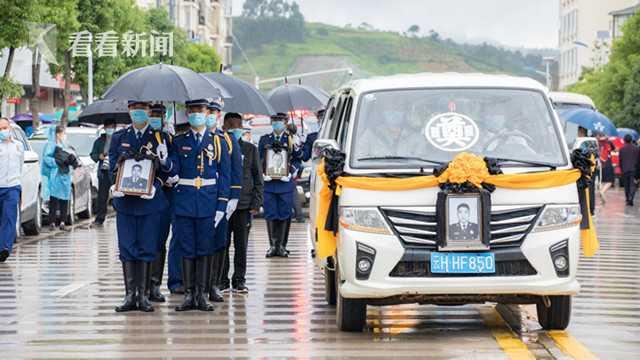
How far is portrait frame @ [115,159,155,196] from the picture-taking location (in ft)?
44.9

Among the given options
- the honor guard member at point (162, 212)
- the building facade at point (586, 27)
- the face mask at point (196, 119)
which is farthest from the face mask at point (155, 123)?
the building facade at point (586, 27)

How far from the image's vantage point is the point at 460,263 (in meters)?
11.5

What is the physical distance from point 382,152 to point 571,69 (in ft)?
413

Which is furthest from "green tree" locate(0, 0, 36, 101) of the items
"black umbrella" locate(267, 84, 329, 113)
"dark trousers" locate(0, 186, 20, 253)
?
"dark trousers" locate(0, 186, 20, 253)

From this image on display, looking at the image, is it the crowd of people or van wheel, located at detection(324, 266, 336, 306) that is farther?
van wheel, located at detection(324, 266, 336, 306)

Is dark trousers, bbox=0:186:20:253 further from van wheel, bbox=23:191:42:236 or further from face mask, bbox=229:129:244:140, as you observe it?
face mask, bbox=229:129:244:140

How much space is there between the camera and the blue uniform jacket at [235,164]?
14.4 meters

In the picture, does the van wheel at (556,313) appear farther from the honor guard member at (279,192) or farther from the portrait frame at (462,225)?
the honor guard member at (279,192)

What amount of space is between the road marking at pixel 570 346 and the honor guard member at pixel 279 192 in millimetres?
8738

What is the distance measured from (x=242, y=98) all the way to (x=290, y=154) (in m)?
3.92

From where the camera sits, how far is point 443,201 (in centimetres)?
1154

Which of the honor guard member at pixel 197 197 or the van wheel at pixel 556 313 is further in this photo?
the honor guard member at pixel 197 197

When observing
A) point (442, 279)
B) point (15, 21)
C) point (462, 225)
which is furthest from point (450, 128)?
point (15, 21)

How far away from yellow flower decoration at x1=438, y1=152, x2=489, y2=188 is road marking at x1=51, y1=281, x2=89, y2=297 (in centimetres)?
524
